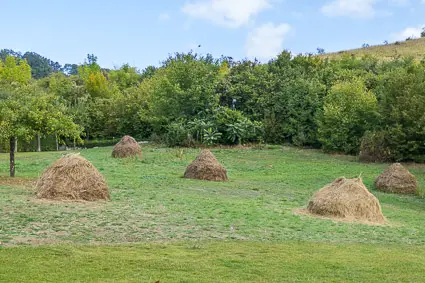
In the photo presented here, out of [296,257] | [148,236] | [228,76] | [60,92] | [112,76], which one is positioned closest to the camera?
[296,257]

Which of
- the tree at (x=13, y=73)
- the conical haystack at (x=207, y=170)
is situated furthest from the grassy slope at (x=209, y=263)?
the tree at (x=13, y=73)

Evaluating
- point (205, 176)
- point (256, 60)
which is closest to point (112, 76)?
point (256, 60)

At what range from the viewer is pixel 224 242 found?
9195 millimetres

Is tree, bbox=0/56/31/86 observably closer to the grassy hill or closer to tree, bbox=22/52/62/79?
the grassy hill

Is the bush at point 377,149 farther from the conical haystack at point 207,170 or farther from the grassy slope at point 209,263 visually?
the grassy slope at point 209,263

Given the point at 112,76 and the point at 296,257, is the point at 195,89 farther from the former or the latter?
the point at 112,76

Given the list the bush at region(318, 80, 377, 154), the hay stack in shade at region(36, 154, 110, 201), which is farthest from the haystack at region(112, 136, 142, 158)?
the hay stack in shade at region(36, 154, 110, 201)

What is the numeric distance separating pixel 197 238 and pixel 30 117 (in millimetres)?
8498

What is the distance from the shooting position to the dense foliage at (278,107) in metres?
28.6

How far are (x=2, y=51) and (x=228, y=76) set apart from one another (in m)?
117

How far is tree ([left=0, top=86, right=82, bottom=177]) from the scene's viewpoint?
15.6 metres

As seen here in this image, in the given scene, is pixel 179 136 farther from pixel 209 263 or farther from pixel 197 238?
pixel 209 263

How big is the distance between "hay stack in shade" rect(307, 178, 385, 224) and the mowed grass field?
0.53 m

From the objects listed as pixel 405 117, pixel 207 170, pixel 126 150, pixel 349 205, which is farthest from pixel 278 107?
pixel 349 205
